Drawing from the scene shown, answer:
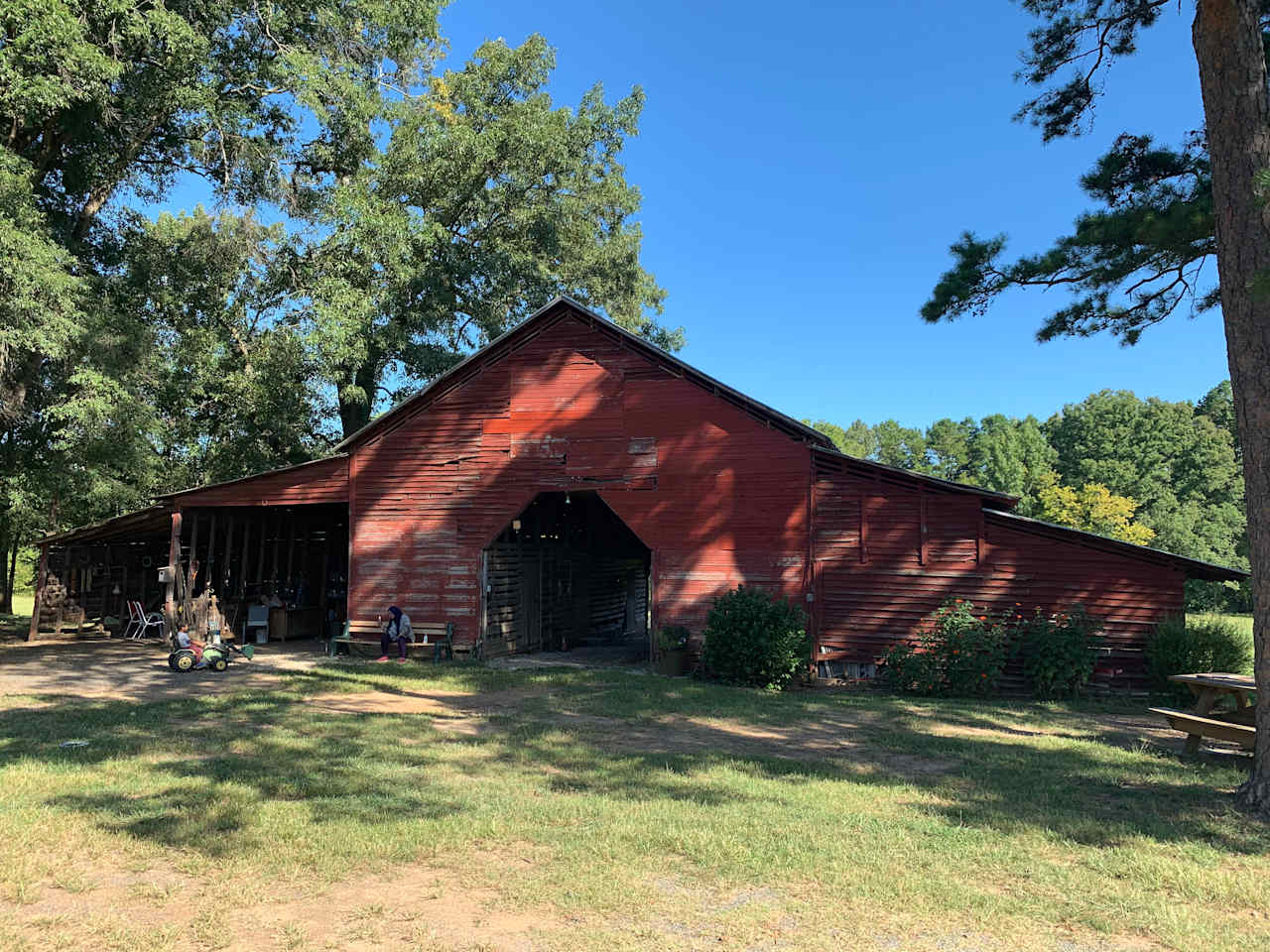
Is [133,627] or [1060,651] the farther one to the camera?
[133,627]

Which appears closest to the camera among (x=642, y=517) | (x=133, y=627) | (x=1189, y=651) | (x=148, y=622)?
(x=1189, y=651)

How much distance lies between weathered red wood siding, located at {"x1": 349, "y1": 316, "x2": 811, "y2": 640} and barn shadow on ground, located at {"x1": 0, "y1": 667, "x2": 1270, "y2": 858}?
315 cm

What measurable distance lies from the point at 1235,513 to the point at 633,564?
4364 cm

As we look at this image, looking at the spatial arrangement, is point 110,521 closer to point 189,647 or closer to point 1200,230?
point 189,647

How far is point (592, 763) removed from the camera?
27.6 ft

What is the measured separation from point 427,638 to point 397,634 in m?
0.60

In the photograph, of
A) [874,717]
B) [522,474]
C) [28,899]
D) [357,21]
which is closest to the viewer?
[28,899]

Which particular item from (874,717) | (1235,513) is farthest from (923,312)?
(1235,513)

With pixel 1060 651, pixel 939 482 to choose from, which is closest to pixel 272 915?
pixel 939 482

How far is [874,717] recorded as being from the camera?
37.0 feet

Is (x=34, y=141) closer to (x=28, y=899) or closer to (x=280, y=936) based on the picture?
(x=28, y=899)

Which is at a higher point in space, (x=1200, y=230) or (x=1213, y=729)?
(x=1200, y=230)

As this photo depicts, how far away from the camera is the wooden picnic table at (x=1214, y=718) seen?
25.7ft

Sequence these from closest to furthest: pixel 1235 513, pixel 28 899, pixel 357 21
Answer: pixel 28 899
pixel 357 21
pixel 1235 513
